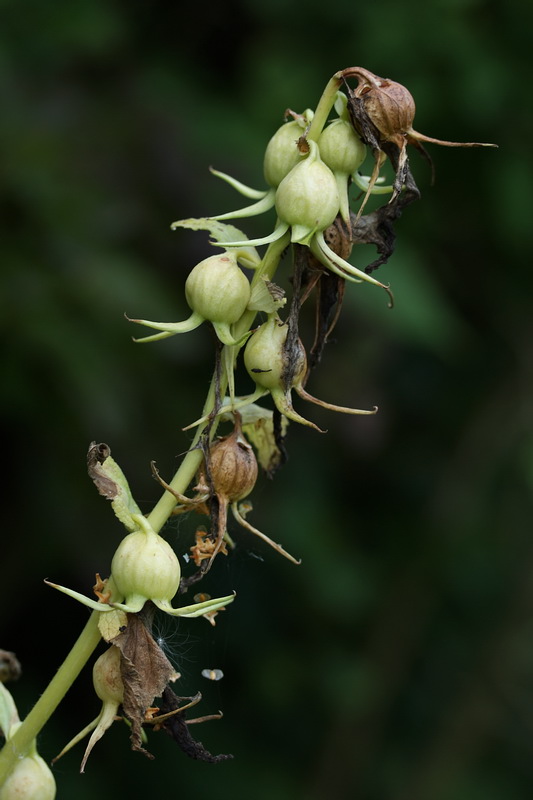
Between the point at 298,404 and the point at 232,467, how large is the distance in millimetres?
1987

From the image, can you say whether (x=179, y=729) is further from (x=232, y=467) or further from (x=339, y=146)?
(x=339, y=146)

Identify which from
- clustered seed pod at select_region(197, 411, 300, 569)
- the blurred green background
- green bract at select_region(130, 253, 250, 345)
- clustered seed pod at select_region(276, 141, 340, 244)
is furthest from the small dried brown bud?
the blurred green background

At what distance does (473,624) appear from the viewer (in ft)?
12.0

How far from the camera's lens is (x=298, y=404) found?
2939 mm

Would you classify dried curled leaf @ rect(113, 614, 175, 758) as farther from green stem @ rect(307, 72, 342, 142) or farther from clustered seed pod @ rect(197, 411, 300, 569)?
green stem @ rect(307, 72, 342, 142)

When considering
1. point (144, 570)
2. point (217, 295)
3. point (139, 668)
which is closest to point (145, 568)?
point (144, 570)

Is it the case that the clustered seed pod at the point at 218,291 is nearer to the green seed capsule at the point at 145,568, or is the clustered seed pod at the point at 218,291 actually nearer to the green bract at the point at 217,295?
the green bract at the point at 217,295

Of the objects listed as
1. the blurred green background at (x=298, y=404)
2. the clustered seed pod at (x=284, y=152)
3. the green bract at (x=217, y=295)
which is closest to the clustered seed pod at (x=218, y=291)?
the green bract at (x=217, y=295)

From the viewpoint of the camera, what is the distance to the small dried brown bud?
0.96 meters

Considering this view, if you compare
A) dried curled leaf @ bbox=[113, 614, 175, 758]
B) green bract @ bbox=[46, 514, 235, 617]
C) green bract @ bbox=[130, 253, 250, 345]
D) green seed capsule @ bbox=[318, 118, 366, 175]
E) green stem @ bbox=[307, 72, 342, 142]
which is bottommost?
dried curled leaf @ bbox=[113, 614, 175, 758]

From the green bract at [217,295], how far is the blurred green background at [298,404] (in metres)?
1.11

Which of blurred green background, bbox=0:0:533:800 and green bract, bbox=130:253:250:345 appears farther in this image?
blurred green background, bbox=0:0:533:800

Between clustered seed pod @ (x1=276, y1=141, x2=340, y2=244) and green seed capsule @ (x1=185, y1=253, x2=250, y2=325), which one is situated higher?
clustered seed pod @ (x1=276, y1=141, x2=340, y2=244)

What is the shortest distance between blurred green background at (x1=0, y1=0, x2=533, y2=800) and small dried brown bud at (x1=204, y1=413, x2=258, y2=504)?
103 cm
